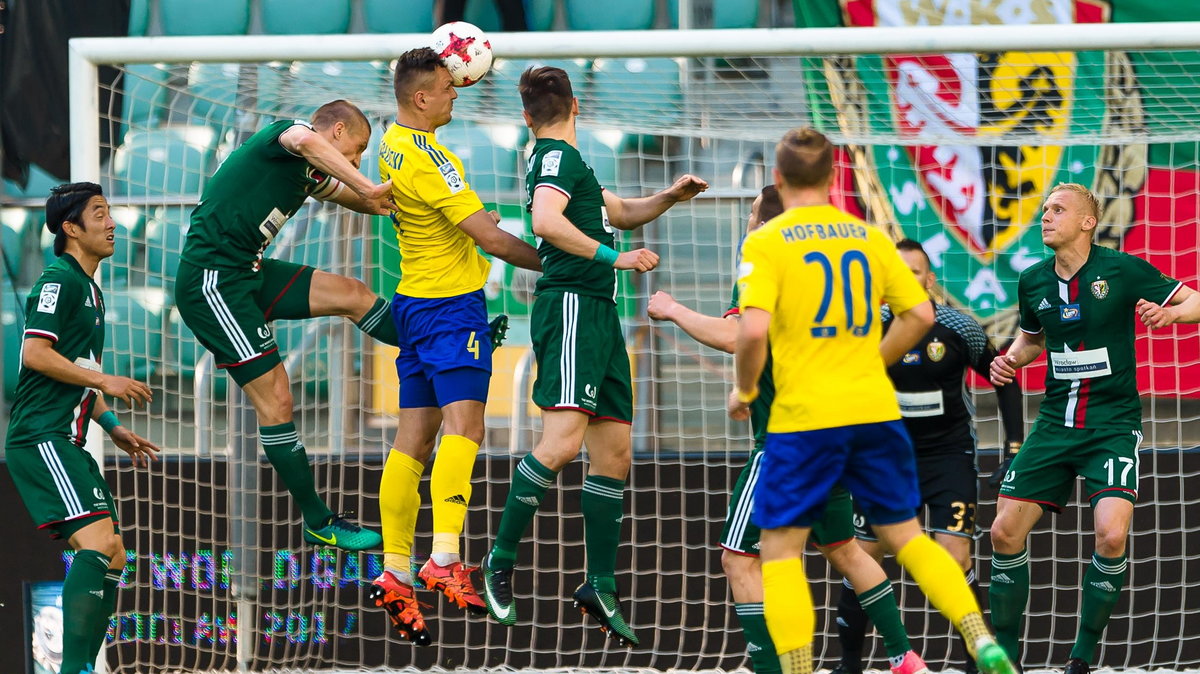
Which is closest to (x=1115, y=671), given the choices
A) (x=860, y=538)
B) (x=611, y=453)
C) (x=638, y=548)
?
(x=860, y=538)

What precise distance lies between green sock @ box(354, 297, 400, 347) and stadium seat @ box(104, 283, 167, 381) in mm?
2915

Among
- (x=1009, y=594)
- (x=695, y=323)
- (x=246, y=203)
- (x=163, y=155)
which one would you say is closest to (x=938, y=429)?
(x=1009, y=594)

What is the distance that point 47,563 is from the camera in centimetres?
795

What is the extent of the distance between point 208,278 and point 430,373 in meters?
1.00

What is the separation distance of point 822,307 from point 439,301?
1795 millimetres

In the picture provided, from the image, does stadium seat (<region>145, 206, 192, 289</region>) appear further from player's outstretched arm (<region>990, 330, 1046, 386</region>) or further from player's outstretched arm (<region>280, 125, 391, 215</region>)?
player's outstretched arm (<region>990, 330, 1046, 386</region>)

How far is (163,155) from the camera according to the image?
8.38 metres

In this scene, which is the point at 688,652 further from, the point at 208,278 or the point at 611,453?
the point at 208,278

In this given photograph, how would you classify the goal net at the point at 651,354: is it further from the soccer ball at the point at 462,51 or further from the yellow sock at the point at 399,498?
the yellow sock at the point at 399,498

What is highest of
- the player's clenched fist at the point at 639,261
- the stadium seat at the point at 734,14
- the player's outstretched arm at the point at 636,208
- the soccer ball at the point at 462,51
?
the stadium seat at the point at 734,14

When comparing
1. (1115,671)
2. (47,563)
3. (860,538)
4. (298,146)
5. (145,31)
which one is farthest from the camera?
(145,31)

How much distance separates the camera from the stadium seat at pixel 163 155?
27.1 feet

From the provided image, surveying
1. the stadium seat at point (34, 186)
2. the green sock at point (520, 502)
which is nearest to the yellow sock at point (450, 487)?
the green sock at point (520, 502)

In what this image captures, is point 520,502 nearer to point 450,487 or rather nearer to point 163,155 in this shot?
point 450,487
